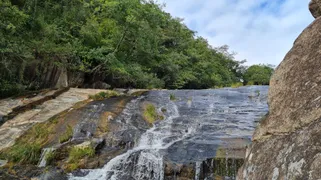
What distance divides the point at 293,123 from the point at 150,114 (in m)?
9.52

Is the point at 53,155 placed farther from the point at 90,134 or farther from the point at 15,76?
the point at 15,76

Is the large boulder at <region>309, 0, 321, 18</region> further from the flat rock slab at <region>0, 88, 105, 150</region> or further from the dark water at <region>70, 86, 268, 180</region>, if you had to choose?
the flat rock slab at <region>0, 88, 105, 150</region>

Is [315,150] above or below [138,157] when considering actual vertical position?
above

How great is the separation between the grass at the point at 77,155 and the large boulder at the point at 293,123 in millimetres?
5616

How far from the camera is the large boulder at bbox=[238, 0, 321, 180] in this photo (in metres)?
2.46

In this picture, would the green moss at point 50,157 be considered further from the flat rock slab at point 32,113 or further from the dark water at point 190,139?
the flat rock slab at point 32,113

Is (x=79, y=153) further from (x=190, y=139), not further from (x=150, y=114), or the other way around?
(x=150, y=114)

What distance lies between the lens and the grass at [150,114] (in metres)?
11.8

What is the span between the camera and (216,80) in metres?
31.9

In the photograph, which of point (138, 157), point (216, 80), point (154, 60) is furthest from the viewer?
point (216, 80)

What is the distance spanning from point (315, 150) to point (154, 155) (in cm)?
609

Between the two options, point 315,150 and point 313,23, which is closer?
point 315,150

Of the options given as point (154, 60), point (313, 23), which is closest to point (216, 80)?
point (154, 60)

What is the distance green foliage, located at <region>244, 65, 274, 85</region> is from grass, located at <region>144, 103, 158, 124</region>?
29614mm
